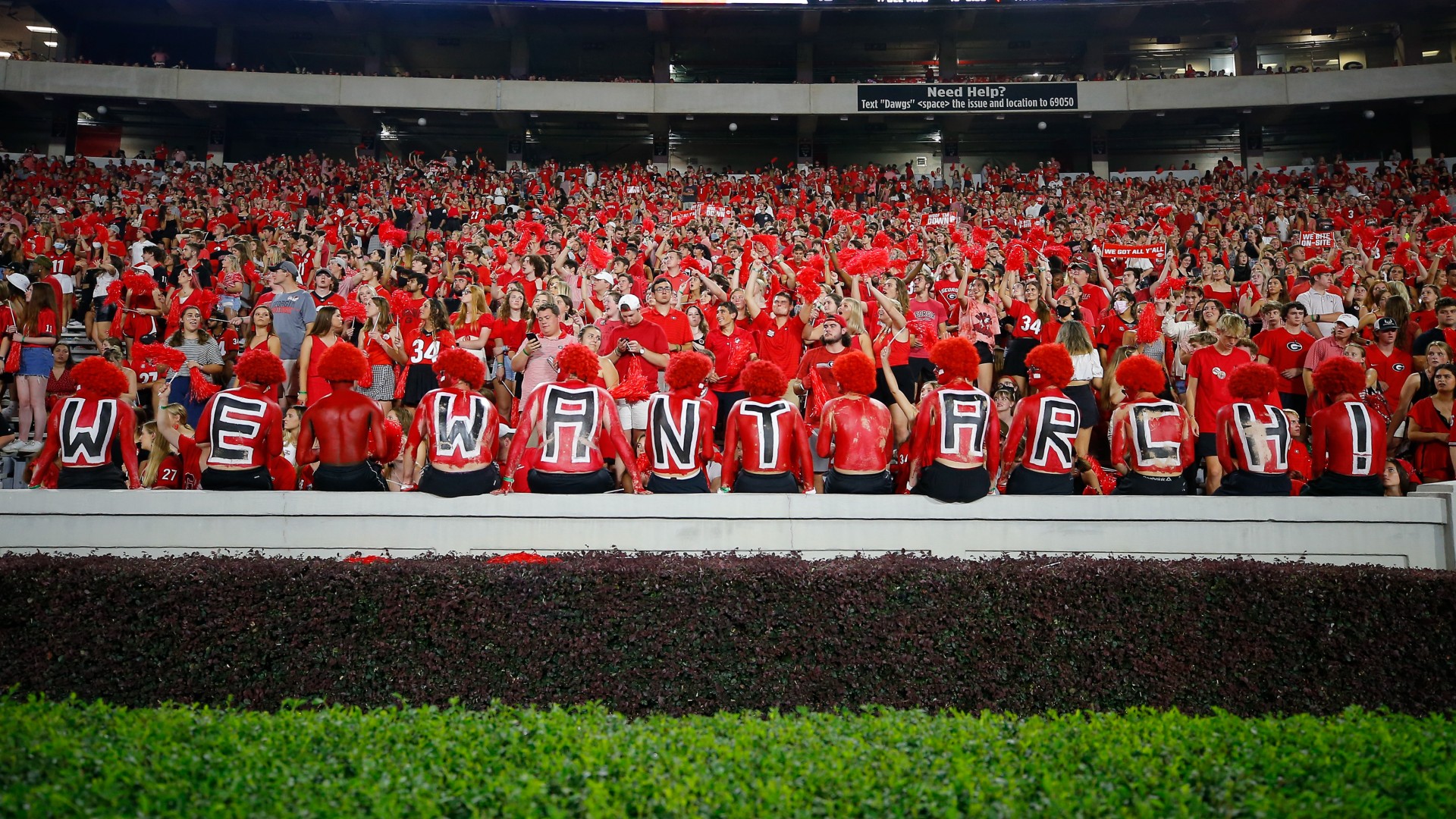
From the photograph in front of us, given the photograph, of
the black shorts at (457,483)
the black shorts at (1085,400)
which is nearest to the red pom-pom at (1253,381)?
the black shorts at (1085,400)

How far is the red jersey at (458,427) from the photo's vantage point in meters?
6.93

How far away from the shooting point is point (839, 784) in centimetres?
307

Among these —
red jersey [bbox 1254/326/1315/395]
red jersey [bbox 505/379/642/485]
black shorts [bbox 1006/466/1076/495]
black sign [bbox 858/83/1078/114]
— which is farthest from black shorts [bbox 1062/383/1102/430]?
black sign [bbox 858/83/1078/114]

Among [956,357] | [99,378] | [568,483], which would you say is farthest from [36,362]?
[956,357]

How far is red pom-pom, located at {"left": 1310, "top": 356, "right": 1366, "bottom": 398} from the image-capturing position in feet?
23.2

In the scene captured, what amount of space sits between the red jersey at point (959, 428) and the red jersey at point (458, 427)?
3171 mm

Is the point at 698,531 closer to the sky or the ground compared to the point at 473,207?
closer to the ground

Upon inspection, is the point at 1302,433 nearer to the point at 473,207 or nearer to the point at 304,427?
the point at 304,427

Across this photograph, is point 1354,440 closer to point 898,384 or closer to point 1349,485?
point 1349,485

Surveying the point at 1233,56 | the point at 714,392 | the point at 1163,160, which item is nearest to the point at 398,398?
the point at 714,392

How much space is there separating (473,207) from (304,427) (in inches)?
594

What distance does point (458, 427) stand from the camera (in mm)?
6957

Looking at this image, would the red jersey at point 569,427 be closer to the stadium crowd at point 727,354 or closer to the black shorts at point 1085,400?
the stadium crowd at point 727,354

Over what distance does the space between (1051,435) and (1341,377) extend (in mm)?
2192
